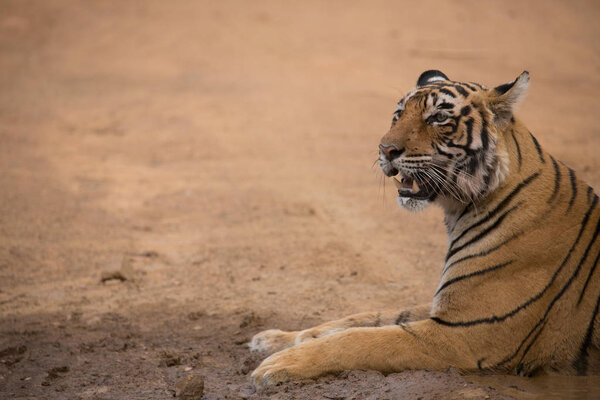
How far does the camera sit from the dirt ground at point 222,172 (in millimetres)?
4184

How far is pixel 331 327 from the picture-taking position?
3.90 m

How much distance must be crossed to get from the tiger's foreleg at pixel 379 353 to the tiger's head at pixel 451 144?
→ 0.71 m

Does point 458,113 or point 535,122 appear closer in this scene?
point 458,113

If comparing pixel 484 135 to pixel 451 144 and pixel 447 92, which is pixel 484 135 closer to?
pixel 451 144

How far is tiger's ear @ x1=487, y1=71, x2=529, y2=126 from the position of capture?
334 centimetres

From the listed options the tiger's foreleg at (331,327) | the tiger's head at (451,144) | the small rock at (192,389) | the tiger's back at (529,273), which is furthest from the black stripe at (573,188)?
the small rock at (192,389)

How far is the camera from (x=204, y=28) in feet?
48.8

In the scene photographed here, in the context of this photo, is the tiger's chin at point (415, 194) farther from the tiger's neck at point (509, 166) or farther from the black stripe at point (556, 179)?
the black stripe at point (556, 179)

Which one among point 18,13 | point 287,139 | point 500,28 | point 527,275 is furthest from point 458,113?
point 18,13

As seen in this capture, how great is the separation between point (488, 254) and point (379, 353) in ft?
2.38

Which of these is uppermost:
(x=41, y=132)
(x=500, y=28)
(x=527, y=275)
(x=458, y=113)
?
(x=500, y=28)

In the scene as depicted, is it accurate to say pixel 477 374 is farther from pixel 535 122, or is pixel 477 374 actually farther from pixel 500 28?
pixel 500 28

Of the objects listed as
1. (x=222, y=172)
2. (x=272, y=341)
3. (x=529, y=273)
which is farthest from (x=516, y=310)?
(x=222, y=172)

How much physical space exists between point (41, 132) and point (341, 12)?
8.38 metres
